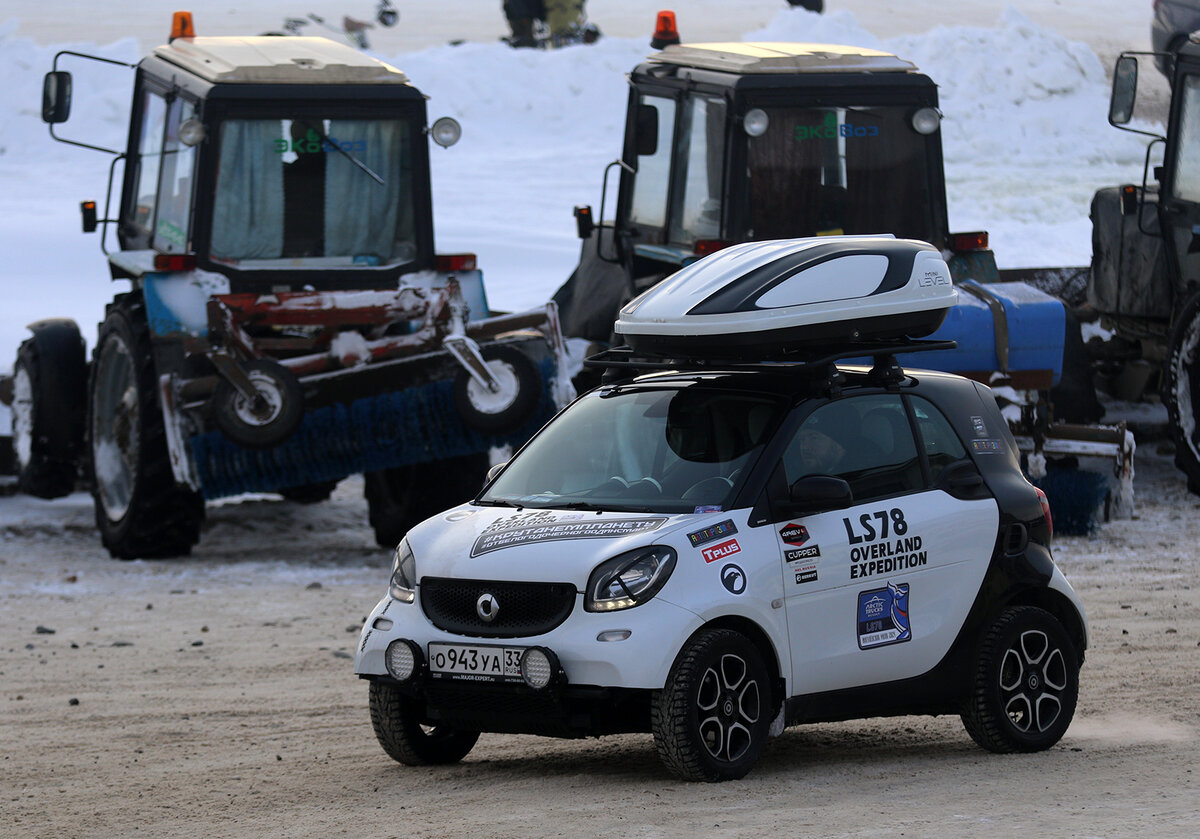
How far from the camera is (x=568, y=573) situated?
6.20 meters

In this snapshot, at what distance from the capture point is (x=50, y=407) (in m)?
13.5

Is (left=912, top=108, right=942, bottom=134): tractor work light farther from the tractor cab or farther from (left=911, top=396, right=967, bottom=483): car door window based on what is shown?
(left=911, top=396, right=967, bottom=483): car door window

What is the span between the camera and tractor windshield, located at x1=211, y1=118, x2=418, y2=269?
1241cm

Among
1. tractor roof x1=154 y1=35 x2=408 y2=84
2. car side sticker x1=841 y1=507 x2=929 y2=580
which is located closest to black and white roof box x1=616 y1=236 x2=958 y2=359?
car side sticker x1=841 y1=507 x2=929 y2=580

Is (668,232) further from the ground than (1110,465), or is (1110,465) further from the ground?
(668,232)

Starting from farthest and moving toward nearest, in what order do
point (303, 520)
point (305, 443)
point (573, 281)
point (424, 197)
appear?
point (573, 281), point (303, 520), point (424, 197), point (305, 443)

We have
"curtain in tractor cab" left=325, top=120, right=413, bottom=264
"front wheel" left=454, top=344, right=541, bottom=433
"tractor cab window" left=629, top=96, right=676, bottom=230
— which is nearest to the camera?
"front wheel" left=454, top=344, right=541, bottom=433

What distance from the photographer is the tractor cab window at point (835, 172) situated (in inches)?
502

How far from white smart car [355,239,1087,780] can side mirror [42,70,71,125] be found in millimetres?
6324

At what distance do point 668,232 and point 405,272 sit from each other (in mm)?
2050

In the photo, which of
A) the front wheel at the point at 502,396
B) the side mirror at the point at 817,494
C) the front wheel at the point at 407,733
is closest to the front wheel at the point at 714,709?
the side mirror at the point at 817,494

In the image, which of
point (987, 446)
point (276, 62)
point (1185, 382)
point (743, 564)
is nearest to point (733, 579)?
point (743, 564)

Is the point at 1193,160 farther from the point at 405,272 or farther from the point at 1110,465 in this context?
the point at 405,272

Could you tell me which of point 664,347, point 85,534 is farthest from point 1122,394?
point 664,347
